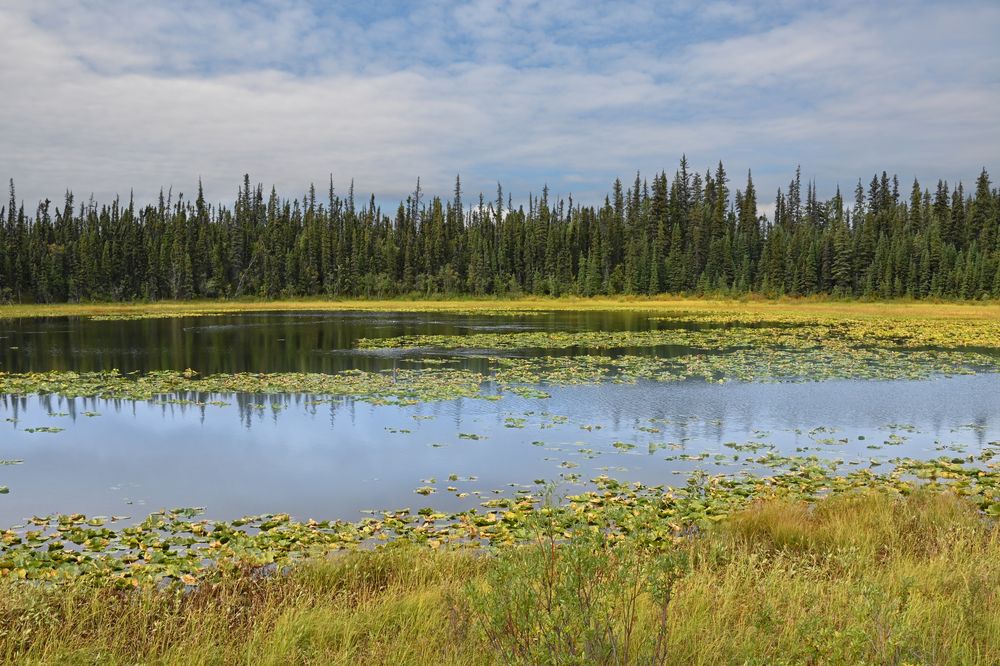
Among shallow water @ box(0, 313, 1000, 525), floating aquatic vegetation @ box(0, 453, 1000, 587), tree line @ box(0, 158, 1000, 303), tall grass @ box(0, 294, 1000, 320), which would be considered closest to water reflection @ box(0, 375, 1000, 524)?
shallow water @ box(0, 313, 1000, 525)

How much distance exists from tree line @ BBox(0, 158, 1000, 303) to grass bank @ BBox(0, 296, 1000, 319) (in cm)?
643

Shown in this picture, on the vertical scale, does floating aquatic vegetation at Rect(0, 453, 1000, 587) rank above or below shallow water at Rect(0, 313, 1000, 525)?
above

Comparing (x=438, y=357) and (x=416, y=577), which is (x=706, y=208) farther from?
(x=416, y=577)

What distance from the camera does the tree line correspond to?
105688 mm

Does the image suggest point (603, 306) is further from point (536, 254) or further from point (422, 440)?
point (422, 440)

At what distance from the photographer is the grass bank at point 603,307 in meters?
78.0

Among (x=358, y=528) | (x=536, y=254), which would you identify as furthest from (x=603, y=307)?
(x=358, y=528)

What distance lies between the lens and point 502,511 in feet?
37.1

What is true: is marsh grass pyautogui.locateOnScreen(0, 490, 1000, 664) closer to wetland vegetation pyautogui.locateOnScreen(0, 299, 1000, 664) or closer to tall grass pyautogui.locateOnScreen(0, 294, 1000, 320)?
wetland vegetation pyautogui.locateOnScreen(0, 299, 1000, 664)

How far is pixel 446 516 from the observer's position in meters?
11.1

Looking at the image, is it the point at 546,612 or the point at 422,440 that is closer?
the point at 546,612

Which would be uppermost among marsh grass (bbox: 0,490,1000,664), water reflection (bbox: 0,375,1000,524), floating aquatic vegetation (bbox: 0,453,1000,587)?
marsh grass (bbox: 0,490,1000,664)

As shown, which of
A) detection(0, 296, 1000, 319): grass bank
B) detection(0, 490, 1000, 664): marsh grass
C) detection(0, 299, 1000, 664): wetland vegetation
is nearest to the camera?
detection(0, 490, 1000, 664): marsh grass

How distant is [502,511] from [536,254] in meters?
120
